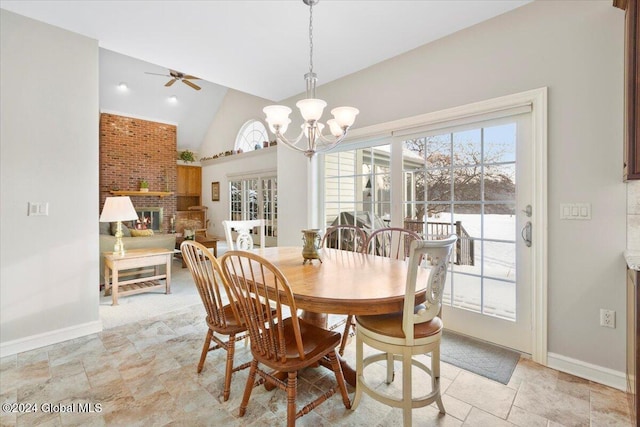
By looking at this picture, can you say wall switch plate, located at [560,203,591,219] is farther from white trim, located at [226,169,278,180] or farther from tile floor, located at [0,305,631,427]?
white trim, located at [226,169,278,180]

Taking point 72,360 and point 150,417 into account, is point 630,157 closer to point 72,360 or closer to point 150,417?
point 150,417

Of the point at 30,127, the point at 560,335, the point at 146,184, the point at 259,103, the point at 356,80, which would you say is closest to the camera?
the point at 560,335

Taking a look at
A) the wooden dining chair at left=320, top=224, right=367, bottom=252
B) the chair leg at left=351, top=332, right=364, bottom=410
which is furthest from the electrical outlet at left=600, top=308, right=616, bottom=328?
the wooden dining chair at left=320, top=224, right=367, bottom=252

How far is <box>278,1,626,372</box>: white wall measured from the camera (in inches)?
76.1

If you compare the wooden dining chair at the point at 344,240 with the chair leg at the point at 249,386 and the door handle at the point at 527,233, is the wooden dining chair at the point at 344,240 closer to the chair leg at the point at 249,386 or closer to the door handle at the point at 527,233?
the door handle at the point at 527,233

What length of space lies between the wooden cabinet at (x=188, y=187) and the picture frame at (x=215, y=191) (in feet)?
2.55

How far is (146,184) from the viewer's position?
25.1 ft

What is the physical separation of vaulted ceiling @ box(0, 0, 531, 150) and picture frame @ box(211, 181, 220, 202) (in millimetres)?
5226

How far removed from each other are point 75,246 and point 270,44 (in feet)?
8.68

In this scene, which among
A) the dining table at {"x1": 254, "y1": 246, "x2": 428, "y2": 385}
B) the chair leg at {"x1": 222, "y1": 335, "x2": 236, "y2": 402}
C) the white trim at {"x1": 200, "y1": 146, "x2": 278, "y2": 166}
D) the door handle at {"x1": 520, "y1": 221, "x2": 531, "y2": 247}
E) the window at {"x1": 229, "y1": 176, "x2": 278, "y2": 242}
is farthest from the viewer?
the window at {"x1": 229, "y1": 176, "x2": 278, "y2": 242}

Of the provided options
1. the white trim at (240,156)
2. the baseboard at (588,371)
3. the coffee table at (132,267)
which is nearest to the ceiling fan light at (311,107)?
the baseboard at (588,371)

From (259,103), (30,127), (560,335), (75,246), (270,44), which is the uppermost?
(259,103)

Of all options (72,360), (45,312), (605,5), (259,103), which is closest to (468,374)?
(605,5)

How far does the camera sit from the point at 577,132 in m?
2.05
